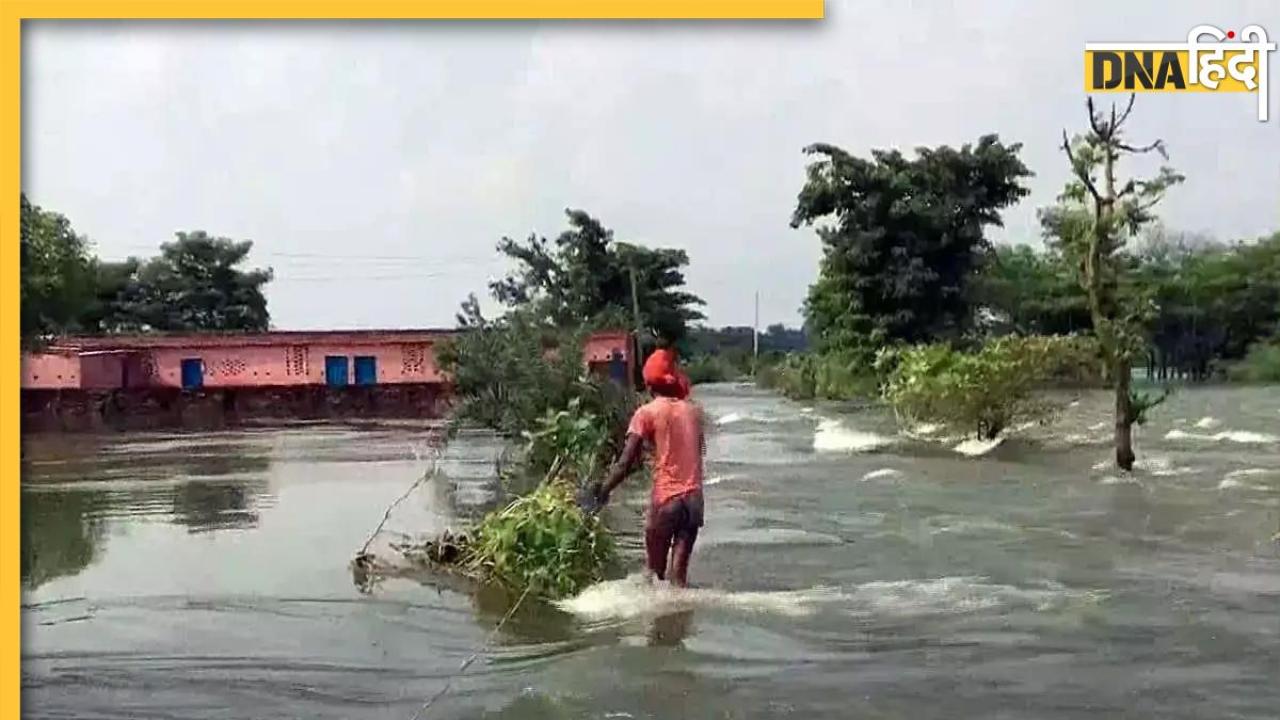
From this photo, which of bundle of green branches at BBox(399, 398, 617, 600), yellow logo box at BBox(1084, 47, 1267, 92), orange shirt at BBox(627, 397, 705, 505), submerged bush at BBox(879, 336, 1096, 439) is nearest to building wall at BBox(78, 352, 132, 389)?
submerged bush at BBox(879, 336, 1096, 439)

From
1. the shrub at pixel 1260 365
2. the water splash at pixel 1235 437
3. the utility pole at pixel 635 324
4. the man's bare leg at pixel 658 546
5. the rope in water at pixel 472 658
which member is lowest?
the rope in water at pixel 472 658

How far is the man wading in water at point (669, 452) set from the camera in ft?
22.2

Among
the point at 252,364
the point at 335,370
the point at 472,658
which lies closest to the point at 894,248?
the point at 472,658

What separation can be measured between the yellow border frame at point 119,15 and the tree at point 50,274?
42cm

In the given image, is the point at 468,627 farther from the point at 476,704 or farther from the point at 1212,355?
the point at 1212,355

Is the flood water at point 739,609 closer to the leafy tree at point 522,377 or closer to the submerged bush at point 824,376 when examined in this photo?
the leafy tree at point 522,377

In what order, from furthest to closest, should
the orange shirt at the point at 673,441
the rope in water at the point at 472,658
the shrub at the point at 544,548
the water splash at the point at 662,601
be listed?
the shrub at the point at 544,548, the water splash at the point at 662,601, the orange shirt at the point at 673,441, the rope in water at the point at 472,658

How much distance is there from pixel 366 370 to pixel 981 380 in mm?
13056

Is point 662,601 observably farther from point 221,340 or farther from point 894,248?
point 221,340

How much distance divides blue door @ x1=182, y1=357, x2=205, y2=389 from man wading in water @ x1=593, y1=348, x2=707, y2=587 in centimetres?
2043

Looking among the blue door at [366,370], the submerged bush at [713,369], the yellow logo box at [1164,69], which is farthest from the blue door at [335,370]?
the yellow logo box at [1164,69]

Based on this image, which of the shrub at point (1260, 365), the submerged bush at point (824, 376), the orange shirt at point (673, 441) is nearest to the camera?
the orange shirt at point (673, 441)

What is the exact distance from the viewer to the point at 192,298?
29.2 m

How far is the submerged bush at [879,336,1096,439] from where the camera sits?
14508mm
